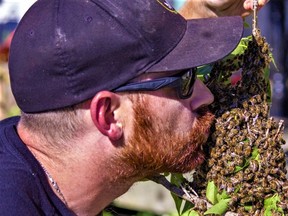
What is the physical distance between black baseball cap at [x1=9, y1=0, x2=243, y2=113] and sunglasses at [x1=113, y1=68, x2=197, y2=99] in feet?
0.11

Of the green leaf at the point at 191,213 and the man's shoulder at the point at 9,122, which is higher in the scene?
the man's shoulder at the point at 9,122

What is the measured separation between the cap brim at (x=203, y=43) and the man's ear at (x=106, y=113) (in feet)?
0.58

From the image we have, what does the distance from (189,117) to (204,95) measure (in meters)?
0.11

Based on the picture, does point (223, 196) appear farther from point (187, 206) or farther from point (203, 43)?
point (203, 43)

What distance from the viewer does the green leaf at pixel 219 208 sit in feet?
8.49

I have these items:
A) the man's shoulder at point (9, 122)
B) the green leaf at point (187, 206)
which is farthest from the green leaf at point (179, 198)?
the man's shoulder at point (9, 122)

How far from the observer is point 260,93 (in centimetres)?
279

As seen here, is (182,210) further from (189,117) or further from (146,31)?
(146,31)

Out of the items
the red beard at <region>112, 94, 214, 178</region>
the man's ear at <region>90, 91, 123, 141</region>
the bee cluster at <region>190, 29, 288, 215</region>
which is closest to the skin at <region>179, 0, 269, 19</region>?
the bee cluster at <region>190, 29, 288, 215</region>

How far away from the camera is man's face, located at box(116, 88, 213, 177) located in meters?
2.58

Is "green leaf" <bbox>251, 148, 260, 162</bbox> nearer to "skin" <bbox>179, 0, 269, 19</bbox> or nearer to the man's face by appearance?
the man's face

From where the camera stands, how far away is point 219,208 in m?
2.60

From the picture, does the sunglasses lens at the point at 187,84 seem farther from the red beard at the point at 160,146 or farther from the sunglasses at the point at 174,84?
the red beard at the point at 160,146

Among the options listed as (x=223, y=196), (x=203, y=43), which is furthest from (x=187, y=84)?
(x=223, y=196)
